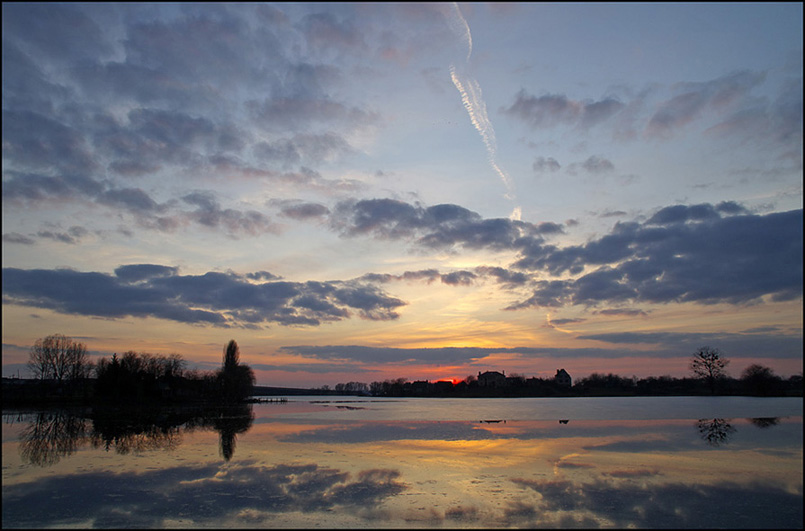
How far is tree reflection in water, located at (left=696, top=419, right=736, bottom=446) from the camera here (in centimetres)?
3475

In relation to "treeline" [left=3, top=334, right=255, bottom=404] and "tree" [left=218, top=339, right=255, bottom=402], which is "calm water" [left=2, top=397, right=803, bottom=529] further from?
"tree" [left=218, top=339, right=255, bottom=402]

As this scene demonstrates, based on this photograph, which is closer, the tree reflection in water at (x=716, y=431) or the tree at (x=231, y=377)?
the tree reflection in water at (x=716, y=431)

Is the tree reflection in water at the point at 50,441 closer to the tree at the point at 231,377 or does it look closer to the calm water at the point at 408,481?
the calm water at the point at 408,481

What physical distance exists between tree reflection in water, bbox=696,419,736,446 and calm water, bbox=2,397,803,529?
30 centimetres

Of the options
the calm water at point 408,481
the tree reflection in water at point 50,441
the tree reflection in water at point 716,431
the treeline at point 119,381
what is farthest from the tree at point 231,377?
the tree reflection in water at point 716,431

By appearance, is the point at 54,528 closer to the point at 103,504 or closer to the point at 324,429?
the point at 103,504

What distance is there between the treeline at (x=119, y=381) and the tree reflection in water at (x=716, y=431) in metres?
88.4

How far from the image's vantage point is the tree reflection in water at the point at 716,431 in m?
34.8

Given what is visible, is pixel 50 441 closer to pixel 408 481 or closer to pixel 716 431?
pixel 408 481

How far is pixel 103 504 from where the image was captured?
704 inches

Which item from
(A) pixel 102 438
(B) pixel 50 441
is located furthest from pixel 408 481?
(B) pixel 50 441

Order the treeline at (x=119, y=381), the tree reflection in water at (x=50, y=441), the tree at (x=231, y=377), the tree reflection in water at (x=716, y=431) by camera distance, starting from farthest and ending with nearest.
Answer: the tree at (x=231, y=377)
the treeline at (x=119, y=381)
the tree reflection in water at (x=716, y=431)
the tree reflection in water at (x=50, y=441)

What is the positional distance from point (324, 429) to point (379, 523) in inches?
1388

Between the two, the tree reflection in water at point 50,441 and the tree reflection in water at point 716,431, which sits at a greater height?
the tree reflection in water at point 716,431
